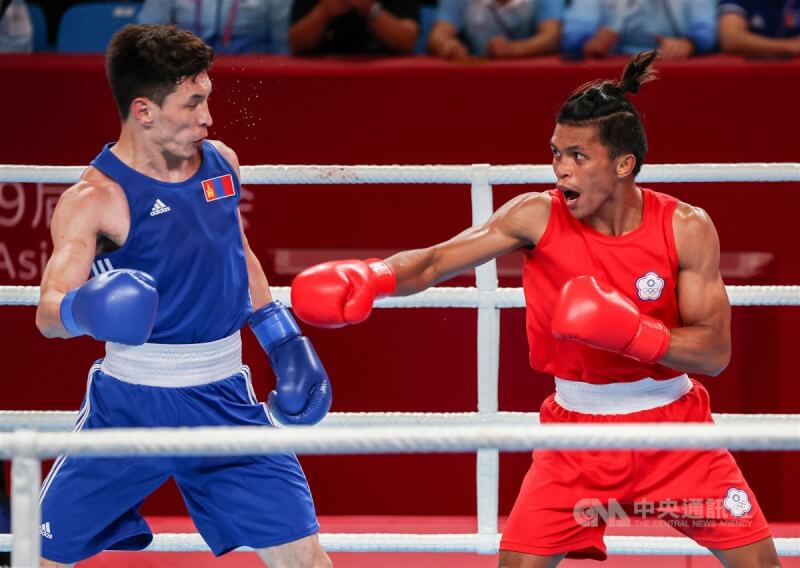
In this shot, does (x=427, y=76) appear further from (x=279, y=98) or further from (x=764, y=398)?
(x=764, y=398)

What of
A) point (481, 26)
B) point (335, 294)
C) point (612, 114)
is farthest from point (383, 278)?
point (481, 26)

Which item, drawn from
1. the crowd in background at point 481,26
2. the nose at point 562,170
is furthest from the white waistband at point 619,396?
the crowd in background at point 481,26

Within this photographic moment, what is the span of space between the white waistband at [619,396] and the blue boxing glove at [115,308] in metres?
0.84

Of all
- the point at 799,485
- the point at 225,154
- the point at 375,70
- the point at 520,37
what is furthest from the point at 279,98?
the point at 799,485

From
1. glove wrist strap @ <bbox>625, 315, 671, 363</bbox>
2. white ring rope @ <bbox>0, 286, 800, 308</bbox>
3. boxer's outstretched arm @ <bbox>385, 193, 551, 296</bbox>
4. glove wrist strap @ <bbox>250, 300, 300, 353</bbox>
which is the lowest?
white ring rope @ <bbox>0, 286, 800, 308</bbox>

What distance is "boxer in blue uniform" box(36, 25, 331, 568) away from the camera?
237 cm

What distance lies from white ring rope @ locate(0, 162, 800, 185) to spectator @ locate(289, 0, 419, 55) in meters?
1.32

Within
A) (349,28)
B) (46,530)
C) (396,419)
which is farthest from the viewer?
(349,28)

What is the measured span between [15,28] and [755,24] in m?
2.57

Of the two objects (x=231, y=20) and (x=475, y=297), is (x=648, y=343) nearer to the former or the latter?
(x=475, y=297)

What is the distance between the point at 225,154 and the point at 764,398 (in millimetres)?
2132

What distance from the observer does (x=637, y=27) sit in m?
4.27

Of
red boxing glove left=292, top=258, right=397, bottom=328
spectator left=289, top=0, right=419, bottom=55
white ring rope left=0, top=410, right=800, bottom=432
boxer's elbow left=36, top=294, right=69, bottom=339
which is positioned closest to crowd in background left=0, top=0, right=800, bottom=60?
spectator left=289, top=0, right=419, bottom=55

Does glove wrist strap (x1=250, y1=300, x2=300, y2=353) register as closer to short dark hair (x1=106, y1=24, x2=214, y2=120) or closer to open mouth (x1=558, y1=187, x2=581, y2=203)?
short dark hair (x1=106, y1=24, x2=214, y2=120)
